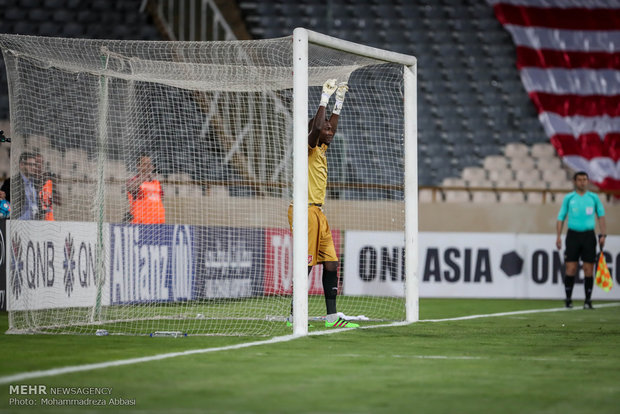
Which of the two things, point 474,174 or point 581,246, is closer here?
point 581,246

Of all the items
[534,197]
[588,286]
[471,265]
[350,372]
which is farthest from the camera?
[534,197]

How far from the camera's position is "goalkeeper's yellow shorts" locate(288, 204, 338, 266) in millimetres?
8875

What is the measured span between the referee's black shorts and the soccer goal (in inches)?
98.4

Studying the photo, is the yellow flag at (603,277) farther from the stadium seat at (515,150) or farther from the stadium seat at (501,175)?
the stadium seat at (515,150)

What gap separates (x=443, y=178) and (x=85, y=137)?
402 inches

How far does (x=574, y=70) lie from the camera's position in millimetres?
19562

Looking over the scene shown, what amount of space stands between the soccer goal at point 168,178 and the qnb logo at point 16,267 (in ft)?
0.04

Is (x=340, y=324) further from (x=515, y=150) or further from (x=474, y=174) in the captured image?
(x=515, y=150)

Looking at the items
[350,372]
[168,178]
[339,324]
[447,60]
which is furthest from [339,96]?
[447,60]

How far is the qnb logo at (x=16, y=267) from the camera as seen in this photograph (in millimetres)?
8375

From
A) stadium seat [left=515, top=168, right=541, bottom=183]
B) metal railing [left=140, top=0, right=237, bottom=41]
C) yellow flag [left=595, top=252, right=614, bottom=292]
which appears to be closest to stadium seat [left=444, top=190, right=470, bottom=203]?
stadium seat [left=515, top=168, right=541, bottom=183]

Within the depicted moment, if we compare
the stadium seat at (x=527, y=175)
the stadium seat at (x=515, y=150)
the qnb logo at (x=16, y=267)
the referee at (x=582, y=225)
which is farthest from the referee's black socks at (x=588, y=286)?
the qnb logo at (x=16, y=267)

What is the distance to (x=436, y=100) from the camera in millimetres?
19781

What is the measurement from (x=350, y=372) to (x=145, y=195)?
607 cm
